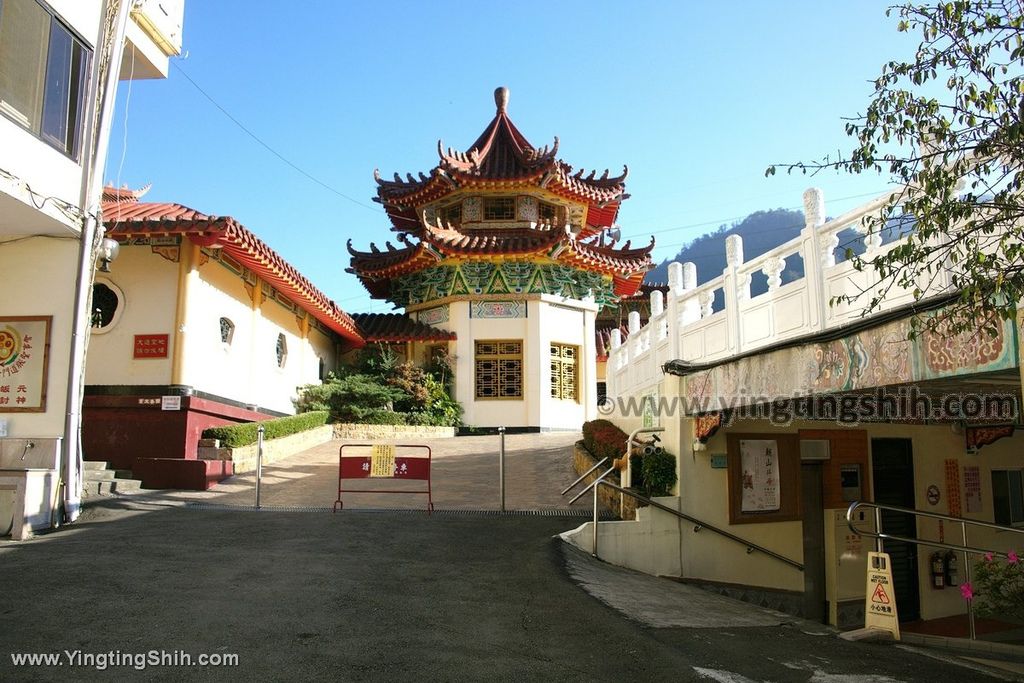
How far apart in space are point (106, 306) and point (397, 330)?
9.92m

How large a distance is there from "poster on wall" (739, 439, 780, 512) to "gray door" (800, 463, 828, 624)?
2.51 ft

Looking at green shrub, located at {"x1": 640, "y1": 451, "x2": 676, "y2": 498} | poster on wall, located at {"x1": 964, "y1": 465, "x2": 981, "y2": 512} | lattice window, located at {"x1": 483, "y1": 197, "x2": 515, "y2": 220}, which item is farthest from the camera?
lattice window, located at {"x1": 483, "y1": 197, "x2": 515, "y2": 220}

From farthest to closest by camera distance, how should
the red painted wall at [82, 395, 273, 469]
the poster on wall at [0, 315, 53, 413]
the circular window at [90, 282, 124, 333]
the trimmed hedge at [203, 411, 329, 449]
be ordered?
the trimmed hedge at [203, 411, 329, 449] → the circular window at [90, 282, 124, 333] → the red painted wall at [82, 395, 273, 469] → the poster on wall at [0, 315, 53, 413]

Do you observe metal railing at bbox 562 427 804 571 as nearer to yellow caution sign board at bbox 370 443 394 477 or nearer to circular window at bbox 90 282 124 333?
yellow caution sign board at bbox 370 443 394 477

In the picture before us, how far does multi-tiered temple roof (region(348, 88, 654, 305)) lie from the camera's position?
23078 mm

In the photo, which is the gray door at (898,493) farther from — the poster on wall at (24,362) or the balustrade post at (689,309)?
the poster on wall at (24,362)

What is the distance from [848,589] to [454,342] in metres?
13.6

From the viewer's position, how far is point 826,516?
1245cm

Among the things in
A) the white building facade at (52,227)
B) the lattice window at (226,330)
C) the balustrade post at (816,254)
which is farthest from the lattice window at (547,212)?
the balustrade post at (816,254)

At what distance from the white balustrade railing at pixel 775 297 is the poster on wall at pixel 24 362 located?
8651 mm

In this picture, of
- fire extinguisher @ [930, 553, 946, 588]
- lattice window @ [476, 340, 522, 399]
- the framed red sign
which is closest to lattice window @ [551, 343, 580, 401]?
lattice window @ [476, 340, 522, 399]

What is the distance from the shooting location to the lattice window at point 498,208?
2483 cm

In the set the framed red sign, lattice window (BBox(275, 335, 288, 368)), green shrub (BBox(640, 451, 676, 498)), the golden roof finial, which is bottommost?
green shrub (BBox(640, 451, 676, 498))

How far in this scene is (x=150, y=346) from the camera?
46.3ft
